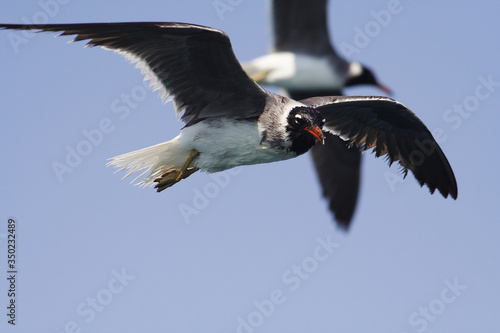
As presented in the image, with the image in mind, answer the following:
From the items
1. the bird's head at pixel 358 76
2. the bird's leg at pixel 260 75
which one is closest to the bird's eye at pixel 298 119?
the bird's leg at pixel 260 75

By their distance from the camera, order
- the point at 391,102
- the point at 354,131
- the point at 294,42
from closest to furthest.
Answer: the point at 391,102, the point at 354,131, the point at 294,42

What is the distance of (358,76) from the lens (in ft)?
52.7

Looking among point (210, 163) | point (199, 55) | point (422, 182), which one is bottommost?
point (422, 182)

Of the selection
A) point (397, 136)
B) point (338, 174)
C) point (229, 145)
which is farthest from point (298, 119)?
point (338, 174)

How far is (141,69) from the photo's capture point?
6.90 m

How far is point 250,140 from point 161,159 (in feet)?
3.35

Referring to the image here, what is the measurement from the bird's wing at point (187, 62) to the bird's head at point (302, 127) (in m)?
0.37

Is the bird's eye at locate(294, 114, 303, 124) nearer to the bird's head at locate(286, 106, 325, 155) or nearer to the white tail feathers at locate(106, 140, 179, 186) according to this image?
the bird's head at locate(286, 106, 325, 155)

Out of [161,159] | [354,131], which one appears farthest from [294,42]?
[161,159]

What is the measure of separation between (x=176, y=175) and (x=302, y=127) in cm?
143

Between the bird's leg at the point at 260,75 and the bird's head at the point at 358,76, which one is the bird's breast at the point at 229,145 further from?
the bird's head at the point at 358,76

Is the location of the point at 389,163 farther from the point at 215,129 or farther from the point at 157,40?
the point at 157,40

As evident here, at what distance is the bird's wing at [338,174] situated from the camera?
41.7 feet

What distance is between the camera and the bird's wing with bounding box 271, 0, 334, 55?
14359 millimetres
